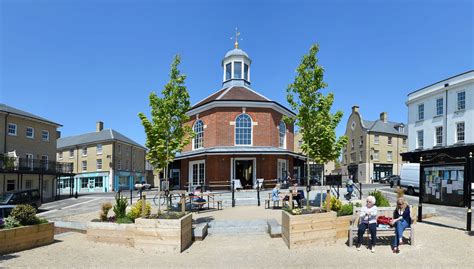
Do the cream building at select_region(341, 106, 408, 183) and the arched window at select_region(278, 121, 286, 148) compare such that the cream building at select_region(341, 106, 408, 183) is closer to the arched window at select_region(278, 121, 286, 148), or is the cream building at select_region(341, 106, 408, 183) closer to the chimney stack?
the arched window at select_region(278, 121, 286, 148)

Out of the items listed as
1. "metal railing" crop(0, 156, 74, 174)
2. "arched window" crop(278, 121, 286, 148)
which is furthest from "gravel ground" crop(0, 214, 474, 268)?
"metal railing" crop(0, 156, 74, 174)

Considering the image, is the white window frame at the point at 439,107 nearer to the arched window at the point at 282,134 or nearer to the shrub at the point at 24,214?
the arched window at the point at 282,134

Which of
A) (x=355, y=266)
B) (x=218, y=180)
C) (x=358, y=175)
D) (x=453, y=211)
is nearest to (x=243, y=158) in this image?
(x=218, y=180)

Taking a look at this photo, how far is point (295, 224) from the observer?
29.8ft

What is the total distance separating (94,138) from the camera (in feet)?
169

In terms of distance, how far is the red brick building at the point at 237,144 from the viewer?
25891 mm

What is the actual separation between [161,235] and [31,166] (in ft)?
88.5

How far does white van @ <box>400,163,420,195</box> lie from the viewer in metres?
25.5

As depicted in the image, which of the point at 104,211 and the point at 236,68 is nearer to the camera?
the point at 104,211

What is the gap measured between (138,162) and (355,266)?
5471cm

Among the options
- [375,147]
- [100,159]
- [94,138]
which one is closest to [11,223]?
[100,159]

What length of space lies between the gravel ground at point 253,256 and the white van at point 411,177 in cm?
1673

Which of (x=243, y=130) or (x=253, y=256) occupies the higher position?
(x=243, y=130)

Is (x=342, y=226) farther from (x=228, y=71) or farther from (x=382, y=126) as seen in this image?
(x=382, y=126)
